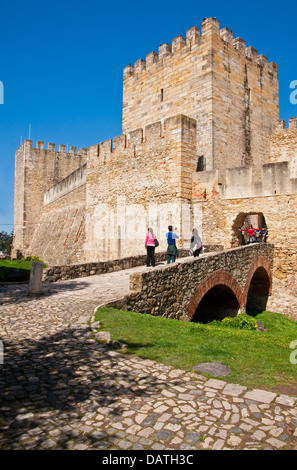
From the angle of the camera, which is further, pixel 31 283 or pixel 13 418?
pixel 31 283

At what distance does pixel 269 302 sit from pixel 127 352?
10.5 metres

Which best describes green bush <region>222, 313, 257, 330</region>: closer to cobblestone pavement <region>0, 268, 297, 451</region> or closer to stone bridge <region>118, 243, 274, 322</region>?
stone bridge <region>118, 243, 274, 322</region>

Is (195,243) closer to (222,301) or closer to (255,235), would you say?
(222,301)

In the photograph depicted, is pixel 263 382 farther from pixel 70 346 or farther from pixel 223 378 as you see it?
pixel 70 346

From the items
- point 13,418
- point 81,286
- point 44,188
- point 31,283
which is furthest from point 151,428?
point 44,188

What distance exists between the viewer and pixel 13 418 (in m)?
2.81

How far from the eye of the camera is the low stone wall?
32.3 feet

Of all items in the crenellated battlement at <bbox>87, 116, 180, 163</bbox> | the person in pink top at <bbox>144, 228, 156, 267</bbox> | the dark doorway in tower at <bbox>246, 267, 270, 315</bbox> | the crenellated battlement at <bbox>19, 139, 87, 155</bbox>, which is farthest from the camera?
the crenellated battlement at <bbox>19, 139, 87, 155</bbox>

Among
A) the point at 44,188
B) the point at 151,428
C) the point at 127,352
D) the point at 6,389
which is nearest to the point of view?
the point at 151,428

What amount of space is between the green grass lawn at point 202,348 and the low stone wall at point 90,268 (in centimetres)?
401

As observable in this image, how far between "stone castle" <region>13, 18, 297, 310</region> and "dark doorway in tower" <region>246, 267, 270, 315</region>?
559 millimetres

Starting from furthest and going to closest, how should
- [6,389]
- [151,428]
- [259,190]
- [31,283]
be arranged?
1. [259,190]
2. [31,283]
3. [6,389]
4. [151,428]

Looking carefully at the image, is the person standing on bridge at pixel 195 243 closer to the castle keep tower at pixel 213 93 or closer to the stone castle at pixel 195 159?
the stone castle at pixel 195 159

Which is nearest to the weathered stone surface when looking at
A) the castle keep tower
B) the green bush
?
the green bush
